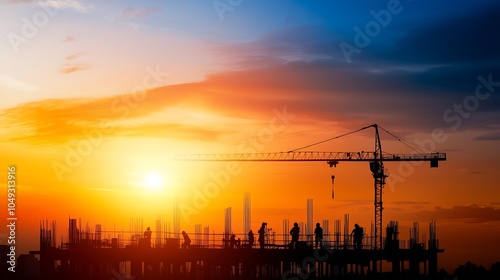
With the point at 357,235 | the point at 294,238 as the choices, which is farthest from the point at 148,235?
the point at 357,235

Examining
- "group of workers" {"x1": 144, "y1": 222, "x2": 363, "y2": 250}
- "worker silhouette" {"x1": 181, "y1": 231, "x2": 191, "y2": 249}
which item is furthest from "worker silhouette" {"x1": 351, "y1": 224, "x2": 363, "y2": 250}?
"worker silhouette" {"x1": 181, "y1": 231, "x2": 191, "y2": 249}

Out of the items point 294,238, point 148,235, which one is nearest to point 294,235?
point 294,238

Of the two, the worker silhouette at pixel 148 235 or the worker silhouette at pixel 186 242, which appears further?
the worker silhouette at pixel 148 235

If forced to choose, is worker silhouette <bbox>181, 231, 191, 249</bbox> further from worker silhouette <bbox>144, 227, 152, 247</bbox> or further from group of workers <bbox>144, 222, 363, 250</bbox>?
worker silhouette <bbox>144, 227, 152, 247</bbox>

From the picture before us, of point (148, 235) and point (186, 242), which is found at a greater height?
point (148, 235)

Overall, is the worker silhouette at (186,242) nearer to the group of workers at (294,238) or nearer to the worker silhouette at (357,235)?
the group of workers at (294,238)

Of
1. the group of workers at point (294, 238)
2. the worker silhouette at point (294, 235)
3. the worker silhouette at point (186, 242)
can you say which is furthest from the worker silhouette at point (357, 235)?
the worker silhouette at point (186, 242)

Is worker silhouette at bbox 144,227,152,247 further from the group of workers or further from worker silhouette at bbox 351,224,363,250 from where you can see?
worker silhouette at bbox 351,224,363,250

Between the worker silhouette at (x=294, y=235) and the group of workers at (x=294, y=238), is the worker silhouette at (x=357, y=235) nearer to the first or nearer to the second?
the group of workers at (x=294, y=238)

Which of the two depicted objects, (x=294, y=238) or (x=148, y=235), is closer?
(x=294, y=238)

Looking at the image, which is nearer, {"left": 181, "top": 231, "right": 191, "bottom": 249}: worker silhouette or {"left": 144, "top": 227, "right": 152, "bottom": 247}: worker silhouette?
{"left": 181, "top": 231, "right": 191, "bottom": 249}: worker silhouette

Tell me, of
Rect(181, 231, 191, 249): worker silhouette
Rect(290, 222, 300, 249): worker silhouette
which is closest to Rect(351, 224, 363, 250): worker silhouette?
Rect(290, 222, 300, 249): worker silhouette

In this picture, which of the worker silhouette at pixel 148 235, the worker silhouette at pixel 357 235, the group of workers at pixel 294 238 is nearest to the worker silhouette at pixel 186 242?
the group of workers at pixel 294 238

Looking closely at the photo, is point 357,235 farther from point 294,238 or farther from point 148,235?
point 148,235
